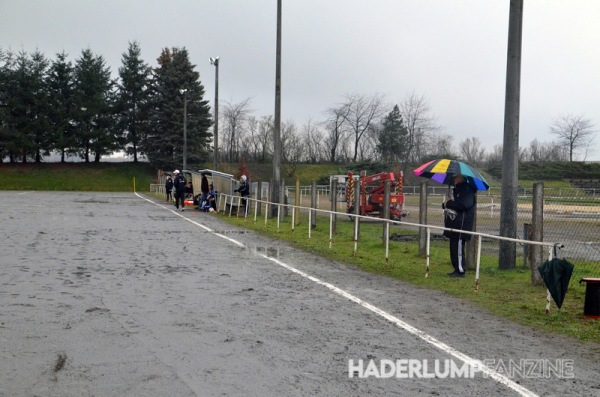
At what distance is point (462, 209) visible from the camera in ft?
40.6

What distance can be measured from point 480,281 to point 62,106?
272 ft

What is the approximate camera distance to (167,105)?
79.5m

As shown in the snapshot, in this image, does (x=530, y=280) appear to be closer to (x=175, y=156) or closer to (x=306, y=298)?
(x=306, y=298)

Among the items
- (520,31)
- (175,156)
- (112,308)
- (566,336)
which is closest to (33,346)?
(112,308)

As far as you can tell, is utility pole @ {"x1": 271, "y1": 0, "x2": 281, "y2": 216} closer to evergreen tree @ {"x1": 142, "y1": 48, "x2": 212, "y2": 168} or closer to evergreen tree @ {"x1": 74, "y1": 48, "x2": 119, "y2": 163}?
evergreen tree @ {"x1": 142, "y1": 48, "x2": 212, "y2": 168}

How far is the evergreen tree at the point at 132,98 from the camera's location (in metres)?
86.6

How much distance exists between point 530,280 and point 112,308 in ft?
24.6

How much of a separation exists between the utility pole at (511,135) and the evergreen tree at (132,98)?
76.6 meters

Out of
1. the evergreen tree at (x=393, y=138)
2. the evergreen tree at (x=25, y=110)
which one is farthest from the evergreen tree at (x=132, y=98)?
the evergreen tree at (x=393, y=138)

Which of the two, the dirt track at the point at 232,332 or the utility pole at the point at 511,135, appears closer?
the dirt track at the point at 232,332

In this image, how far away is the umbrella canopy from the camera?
29.2ft

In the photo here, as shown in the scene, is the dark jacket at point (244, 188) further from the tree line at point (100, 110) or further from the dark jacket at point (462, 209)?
the tree line at point (100, 110)

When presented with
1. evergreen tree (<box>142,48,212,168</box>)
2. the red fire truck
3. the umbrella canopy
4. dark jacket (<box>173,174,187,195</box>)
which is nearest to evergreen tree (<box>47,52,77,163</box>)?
evergreen tree (<box>142,48,212,168</box>)

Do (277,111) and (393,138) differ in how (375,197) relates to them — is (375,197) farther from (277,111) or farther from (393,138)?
(393,138)
